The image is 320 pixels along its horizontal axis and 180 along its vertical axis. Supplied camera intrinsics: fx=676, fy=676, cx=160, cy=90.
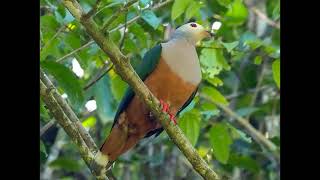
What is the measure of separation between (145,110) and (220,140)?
809mm

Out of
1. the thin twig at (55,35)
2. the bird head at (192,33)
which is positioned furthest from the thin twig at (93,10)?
the bird head at (192,33)

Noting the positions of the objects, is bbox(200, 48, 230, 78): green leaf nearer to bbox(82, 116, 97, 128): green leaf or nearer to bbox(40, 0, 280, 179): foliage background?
bbox(40, 0, 280, 179): foliage background

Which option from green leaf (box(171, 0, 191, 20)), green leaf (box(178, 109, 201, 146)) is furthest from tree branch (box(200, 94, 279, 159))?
green leaf (box(171, 0, 191, 20))

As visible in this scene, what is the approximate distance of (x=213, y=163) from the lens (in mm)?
6074

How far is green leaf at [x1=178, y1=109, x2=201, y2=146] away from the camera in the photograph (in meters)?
3.95

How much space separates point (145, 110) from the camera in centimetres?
373

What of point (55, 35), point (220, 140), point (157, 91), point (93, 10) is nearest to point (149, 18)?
point (157, 91)

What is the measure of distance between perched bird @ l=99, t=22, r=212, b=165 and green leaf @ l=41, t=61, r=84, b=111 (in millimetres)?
286

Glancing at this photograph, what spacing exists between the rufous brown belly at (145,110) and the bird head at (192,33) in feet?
1.19

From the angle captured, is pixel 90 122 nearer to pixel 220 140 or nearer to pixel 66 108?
pixel 220 140

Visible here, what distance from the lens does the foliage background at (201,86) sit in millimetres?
3756

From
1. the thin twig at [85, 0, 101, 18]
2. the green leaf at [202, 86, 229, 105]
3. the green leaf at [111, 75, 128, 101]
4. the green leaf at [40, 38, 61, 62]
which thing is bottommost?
the green leaf at [202, 86, 229, 105]
